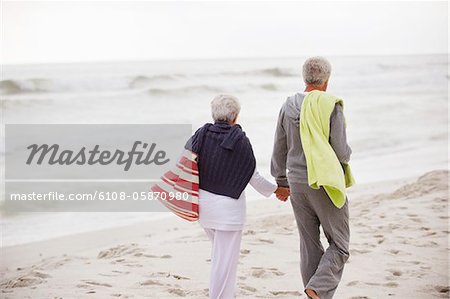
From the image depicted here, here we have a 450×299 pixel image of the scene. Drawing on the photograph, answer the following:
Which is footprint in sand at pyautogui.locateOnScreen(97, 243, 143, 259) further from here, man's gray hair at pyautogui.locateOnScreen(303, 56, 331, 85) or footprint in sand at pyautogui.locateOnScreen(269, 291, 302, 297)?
man's gray hair at pyautogui.locateOnScreen(303, 56, 331, 85)

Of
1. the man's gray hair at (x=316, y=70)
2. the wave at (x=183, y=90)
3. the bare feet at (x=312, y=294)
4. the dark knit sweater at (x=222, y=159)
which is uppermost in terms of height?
the wave at (x=183, y=90)

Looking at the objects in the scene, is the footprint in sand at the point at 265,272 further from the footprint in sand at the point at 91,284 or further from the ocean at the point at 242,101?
the ocean at the point at 242,101

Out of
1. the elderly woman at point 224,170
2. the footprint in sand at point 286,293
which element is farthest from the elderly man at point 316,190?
the footprint in sand at point 286,293

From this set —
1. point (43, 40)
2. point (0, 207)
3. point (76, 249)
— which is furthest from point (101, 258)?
point (43, 40)

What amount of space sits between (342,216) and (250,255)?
1.44m

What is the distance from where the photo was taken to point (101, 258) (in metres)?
4.36

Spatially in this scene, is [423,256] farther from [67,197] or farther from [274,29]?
[274,29]

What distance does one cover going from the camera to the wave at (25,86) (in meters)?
14.3

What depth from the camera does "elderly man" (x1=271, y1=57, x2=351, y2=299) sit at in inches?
110

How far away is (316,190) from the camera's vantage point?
9.20 feet

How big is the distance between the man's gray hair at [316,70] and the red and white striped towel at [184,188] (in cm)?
54

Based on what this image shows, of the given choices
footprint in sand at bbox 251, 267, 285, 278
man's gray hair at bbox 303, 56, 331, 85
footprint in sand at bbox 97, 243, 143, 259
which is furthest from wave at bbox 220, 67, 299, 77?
man's gray hair at bbox 303, 56, 331, 85

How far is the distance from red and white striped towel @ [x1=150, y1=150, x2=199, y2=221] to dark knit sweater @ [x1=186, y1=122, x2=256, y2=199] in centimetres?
4

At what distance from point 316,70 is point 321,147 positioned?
31cm
